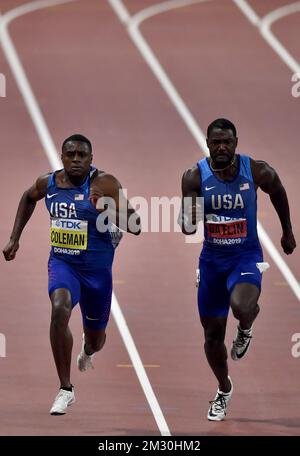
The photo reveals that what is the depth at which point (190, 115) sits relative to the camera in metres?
23.7

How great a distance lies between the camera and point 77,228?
461 inches

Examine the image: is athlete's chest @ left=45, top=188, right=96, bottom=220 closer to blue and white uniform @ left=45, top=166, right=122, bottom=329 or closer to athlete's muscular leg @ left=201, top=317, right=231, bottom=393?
blue and white uniform @ left=45, top=166, right=122, bottom=329

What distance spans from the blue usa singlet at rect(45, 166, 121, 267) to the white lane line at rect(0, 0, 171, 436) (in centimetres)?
148

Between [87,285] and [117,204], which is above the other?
[117,204]

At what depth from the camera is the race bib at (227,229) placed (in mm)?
11617

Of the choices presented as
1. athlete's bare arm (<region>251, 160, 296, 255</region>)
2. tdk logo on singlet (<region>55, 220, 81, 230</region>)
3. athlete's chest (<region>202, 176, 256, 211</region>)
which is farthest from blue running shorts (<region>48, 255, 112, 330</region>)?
athlete's bare arm (<region>251, 160, 296, 255</region>)

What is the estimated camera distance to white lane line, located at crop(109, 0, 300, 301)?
56.2 feet

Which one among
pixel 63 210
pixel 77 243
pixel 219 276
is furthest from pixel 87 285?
pixel 219 276

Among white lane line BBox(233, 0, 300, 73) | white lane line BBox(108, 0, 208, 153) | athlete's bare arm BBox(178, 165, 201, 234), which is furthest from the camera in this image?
white lane line BBox(233, 0, 300, 73)

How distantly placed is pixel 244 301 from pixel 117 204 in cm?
136

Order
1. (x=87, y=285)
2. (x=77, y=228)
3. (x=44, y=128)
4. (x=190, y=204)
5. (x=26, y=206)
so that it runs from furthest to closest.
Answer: (x=44, y=128), (x=26, y=206), (x=87, y=285), (x=77, y=228), (x=190, y=204)

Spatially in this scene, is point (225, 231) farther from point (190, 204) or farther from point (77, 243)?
point (77, 243)

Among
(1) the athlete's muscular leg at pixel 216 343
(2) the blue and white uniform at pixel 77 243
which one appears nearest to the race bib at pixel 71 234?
(2) the blue and white uniform at pixel 77 243

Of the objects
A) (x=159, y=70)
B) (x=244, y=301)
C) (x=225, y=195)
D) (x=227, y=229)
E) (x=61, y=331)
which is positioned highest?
(x=159, y=70)
